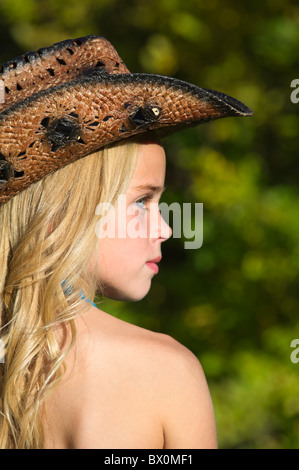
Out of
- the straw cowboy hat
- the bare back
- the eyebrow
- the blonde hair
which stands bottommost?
the bare back

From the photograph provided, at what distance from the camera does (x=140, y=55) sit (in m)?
4.36

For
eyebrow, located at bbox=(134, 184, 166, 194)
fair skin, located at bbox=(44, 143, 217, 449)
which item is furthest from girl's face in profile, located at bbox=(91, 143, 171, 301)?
fair skin, located at bbox=(44, 143, 217, 449)

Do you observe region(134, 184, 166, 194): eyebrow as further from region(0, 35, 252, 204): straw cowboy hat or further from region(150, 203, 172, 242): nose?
region(0, 35, 252, 204): straw cowboy hat

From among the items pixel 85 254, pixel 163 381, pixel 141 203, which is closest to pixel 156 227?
pixel 141 203

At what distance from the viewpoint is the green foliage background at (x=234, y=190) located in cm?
367

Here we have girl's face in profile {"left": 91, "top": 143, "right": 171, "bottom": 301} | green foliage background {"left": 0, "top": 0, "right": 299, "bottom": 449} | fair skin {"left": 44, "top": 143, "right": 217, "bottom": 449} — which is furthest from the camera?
green foliage background {"left": 0, "top": 0, "right": 299, "bottom": 449}

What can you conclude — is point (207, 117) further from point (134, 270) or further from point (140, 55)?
point (140, 55)

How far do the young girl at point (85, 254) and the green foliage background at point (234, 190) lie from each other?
207 cm

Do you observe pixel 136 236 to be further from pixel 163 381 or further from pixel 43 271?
pixel 163 381

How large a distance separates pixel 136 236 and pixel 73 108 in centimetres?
41

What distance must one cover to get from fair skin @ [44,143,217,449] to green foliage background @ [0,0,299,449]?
2151mm

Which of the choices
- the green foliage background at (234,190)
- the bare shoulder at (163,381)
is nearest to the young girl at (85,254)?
the bare shoulder at (163,381)

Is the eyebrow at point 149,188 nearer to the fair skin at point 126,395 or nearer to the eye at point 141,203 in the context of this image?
A: the eye at point 141,203

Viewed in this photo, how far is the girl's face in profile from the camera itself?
1678 millimetres
